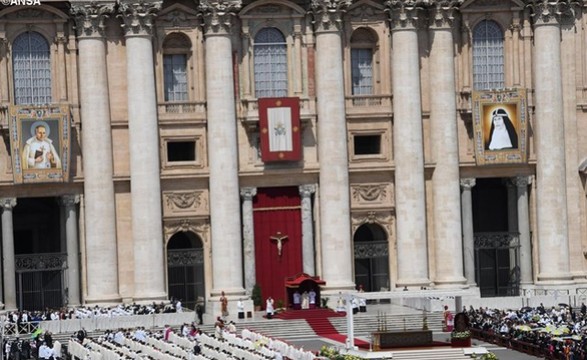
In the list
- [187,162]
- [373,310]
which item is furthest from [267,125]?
[373,310]

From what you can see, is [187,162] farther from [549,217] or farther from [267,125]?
[549,217]

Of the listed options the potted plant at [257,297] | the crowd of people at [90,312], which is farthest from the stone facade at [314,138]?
the crowd of people at [90,312]

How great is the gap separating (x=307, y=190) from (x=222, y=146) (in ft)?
18.0

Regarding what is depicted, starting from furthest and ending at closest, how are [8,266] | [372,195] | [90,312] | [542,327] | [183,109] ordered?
[372,195] → [183,109] → [8,266] → [90,312] → [542,327]

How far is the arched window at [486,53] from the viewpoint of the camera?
113188 millimetres

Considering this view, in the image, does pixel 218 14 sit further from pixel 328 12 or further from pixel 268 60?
pixel 328 12

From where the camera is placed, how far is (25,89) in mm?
108188

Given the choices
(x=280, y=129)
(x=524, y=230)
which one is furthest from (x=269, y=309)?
(x=524, y=230)

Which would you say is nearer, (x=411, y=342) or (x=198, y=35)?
(x=411, y=342)

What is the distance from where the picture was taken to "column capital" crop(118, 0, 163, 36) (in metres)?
107

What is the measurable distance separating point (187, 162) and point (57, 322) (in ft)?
43.2

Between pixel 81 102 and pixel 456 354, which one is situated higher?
pixel 81 102

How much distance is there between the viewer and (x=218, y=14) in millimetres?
108688

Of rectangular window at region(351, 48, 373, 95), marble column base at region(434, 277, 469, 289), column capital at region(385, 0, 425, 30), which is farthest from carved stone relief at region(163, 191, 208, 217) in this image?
column capital at region(385, 0, 425, 30)
